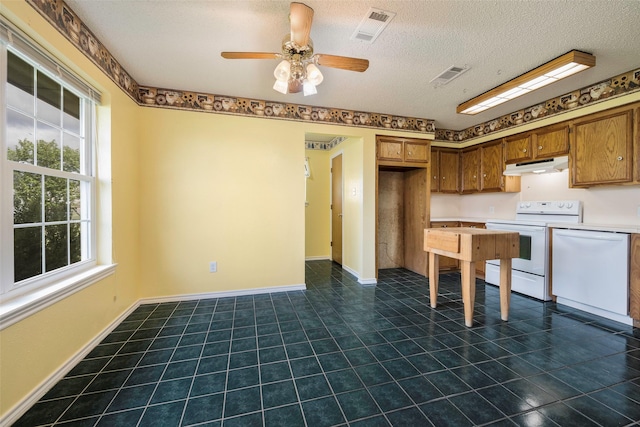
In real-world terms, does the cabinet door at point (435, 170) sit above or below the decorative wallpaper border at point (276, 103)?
below

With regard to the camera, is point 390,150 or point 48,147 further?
point 390,150

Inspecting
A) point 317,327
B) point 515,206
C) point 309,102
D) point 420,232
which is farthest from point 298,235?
point 515,206

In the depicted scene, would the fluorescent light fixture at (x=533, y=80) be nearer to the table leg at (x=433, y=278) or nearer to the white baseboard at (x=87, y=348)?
the table leg at (x=433, y=278)

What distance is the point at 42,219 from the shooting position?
1.73m

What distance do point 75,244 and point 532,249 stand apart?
4.86 meters

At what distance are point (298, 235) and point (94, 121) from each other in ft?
7.96

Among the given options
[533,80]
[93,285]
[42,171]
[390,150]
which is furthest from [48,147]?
[533,80]

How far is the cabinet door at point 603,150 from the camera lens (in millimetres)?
2617

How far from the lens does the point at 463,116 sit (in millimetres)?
3881

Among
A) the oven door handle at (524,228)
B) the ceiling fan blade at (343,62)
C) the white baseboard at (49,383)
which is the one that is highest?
the ceiling fan blade at (343,62)

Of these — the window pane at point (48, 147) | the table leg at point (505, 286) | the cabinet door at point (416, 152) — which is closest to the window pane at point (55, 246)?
the window pane at point (48, 147)

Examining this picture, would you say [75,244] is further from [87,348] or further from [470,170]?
[470,170]

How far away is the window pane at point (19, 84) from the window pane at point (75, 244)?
0.92 metres

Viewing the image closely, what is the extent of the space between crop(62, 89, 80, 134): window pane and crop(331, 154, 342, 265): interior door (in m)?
3.64
